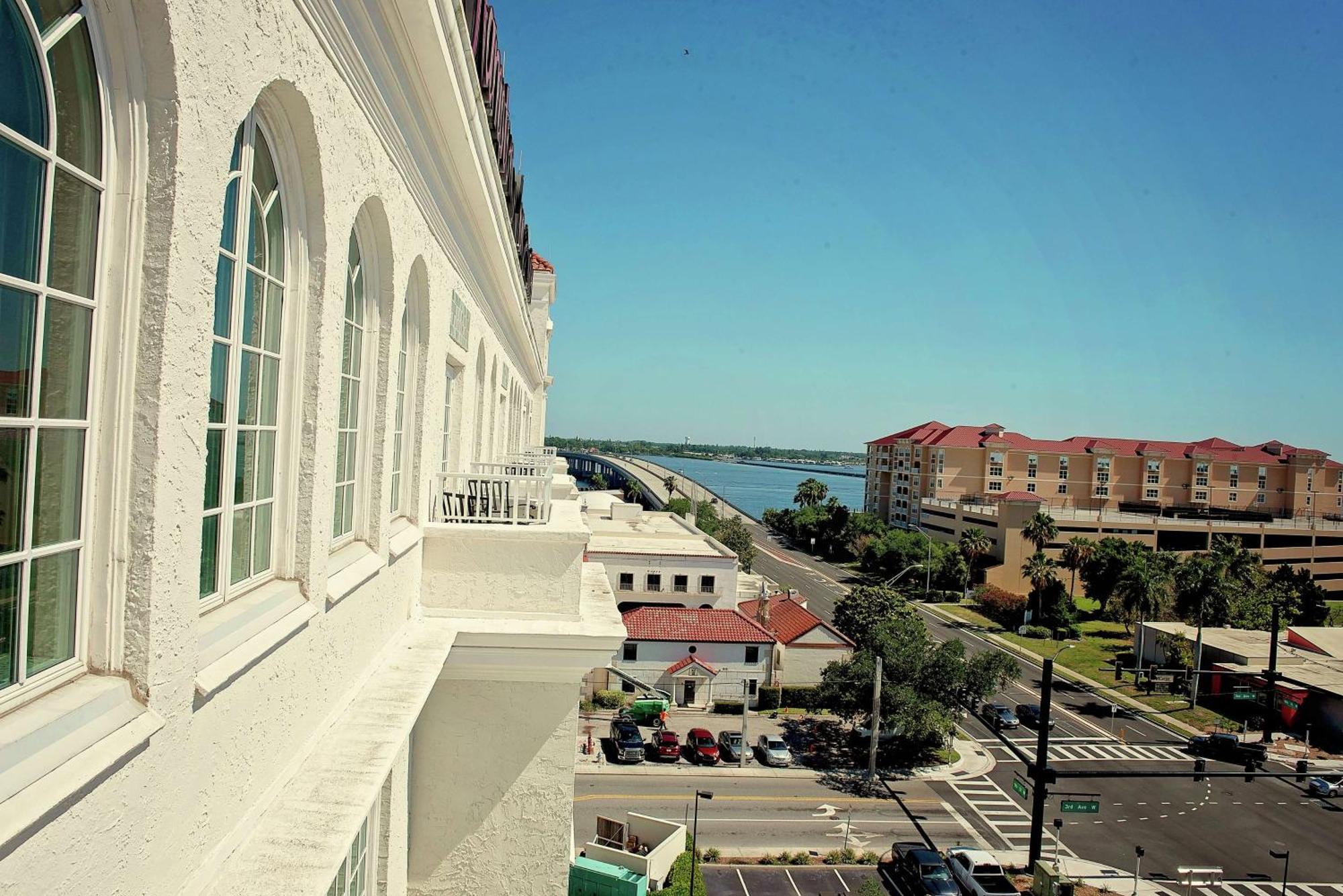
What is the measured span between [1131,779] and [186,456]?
37.5 m

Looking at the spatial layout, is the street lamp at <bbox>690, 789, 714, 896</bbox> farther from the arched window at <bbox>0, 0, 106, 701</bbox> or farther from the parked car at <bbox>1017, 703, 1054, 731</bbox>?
the arched window at <bbox>0, 0, 106, 701</bbox>

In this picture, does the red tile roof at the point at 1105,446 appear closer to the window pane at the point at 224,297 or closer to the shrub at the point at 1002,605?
the shrub at the point at 1002,605

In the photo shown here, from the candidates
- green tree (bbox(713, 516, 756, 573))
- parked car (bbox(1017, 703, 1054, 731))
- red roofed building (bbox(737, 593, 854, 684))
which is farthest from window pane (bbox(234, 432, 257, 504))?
green tree (bbox(713, 516, 756, 573))

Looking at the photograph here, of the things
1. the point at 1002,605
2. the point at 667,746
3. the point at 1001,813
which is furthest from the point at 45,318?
the point at 1002,605

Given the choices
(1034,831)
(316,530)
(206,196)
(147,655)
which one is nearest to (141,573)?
(147,655)

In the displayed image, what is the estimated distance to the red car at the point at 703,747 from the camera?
30.9 meters

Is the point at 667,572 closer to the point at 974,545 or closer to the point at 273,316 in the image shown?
the point at 974,545

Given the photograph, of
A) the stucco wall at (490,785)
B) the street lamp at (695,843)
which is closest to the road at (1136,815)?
the street lamp at (695,843)

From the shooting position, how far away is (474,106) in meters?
5.07

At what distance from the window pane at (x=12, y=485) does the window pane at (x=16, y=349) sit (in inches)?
2.3

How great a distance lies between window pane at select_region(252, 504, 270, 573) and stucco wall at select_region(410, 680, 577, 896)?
A: 3.26 meters

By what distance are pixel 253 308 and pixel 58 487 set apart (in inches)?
50.3

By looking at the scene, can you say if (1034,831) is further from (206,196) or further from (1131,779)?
(1131,779)

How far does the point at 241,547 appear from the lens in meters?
3.22
